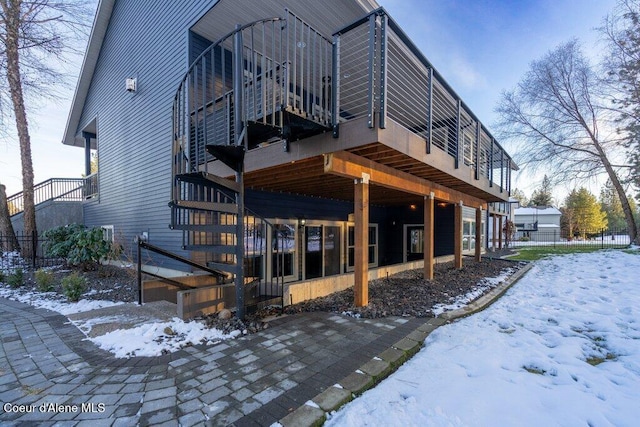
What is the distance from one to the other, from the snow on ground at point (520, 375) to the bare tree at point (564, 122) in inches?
602

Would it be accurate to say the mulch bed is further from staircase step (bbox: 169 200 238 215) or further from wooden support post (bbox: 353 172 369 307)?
staircase step (bbox: 169 200 238 215)

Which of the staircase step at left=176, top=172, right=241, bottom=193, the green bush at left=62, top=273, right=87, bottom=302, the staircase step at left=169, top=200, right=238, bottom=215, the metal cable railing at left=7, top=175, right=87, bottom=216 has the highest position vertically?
the metal cable railing at left=7, top=175, right=87, bottom=216

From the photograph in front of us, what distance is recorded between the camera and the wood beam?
3.81m

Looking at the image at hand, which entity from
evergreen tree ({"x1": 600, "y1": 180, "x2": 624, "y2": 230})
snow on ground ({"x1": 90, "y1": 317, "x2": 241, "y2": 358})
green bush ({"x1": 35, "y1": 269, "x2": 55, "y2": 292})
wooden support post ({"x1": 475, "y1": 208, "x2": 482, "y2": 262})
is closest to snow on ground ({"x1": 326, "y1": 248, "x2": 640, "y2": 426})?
snow on ground ({"x1": 90, "y1": 317, "x2": 241, "y2": 358})

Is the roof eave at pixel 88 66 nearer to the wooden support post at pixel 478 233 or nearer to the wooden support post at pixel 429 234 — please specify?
the wooden support post at pixel 429 234

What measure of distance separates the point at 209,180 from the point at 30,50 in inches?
463

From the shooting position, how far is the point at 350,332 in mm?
3357

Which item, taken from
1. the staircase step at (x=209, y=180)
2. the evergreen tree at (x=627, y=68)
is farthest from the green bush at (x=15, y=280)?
the evergreen tree at (x=627, y=68)

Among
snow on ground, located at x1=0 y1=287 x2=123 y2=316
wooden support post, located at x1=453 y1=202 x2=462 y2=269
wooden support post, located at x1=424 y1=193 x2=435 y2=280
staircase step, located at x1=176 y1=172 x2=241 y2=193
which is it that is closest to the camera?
staircase step, located at x1=176 y1=172 x2=241 y2=193

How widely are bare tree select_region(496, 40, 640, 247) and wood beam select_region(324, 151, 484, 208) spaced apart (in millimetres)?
13002

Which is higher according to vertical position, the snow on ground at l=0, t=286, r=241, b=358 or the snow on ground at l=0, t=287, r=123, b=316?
the snow on ground at l=0, t=286, r=241, b=358

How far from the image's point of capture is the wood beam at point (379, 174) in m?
3.81

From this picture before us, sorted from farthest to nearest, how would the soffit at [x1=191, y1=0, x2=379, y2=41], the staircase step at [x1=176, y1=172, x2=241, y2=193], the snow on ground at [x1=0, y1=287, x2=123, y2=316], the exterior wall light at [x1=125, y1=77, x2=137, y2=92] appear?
the exterior wall light at [x1=125, y1=77, x2=137, y2=92]
the soffit at [x1=191, y1=0, x2=379, y2=41]
the snow on ground at [x1=0, y1=287, x2=123, y2=316]
the staircase step at [x1=176, y1=172, x2=241, y2=193]

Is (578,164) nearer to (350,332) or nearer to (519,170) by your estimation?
(519,170)
